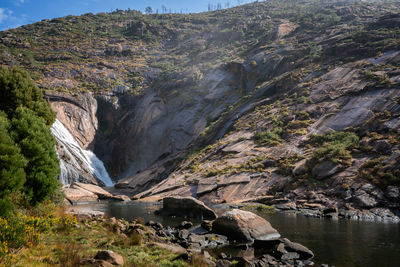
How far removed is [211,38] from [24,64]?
7685cm

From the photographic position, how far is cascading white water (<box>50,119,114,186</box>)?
59.8 meters

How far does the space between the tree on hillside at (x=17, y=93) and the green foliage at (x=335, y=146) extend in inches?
1297

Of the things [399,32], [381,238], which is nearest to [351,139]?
[381,238]

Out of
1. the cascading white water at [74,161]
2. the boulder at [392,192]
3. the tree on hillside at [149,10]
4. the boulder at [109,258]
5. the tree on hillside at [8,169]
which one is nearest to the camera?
the boulder at [109,258]

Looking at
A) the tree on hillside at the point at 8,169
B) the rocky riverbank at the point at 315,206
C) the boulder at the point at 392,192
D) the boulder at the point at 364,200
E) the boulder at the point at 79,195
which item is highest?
the tree on hillside at the point at 8,169

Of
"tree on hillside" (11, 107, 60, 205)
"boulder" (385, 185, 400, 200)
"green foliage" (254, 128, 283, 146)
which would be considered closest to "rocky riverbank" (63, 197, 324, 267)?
"tree on hillside" (11, 107, 60, 205)

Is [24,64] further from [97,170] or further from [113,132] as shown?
[97,170]

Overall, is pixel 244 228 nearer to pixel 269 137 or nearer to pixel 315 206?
pixel 315 206

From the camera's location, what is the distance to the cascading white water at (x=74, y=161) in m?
59.8

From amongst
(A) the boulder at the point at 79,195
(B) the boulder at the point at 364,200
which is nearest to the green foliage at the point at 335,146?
(B) the boulder at the point at 364,200

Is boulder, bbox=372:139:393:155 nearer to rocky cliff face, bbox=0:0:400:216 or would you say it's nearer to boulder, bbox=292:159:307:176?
rocky cliff face, bbox=0:0:400:216

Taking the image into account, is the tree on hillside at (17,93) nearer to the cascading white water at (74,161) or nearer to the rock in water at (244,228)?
the rock in water at (244,228)

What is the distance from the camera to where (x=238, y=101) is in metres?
73.6

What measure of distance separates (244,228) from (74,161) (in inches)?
2181
